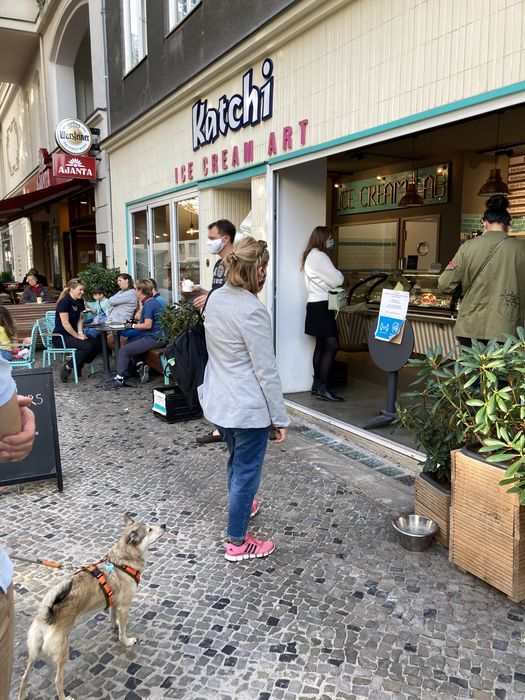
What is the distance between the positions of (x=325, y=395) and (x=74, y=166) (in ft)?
28.7

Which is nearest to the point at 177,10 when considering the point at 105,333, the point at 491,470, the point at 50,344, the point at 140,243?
the point at 140,243

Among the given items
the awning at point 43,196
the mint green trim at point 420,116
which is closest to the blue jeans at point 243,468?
the mint green trim at point 420,116

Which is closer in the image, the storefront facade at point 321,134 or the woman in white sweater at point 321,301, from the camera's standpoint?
the storefront facade at point 321,134

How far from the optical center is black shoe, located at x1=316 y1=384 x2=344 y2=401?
6.23 meters

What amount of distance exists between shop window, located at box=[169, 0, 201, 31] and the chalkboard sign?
6.45 m

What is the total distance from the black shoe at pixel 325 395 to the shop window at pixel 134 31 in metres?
7.16

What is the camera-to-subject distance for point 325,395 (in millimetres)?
6254

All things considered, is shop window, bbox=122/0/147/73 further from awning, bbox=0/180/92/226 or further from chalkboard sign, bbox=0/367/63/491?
chalkboard sign, bbox=0/367/63/491

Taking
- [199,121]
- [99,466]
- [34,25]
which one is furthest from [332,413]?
[34,25]

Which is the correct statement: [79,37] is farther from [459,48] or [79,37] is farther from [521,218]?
[459,48]

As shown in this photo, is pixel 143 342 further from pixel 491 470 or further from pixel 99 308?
pixel 491 470

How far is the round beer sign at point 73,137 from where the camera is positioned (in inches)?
452

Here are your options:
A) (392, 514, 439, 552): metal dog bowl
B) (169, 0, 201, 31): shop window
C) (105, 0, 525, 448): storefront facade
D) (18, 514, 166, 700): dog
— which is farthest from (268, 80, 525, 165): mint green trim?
(169, 0, 201, 31): shop window

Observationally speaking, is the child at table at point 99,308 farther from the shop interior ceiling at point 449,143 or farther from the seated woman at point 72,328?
the shop interior ceiling at point 449,143
